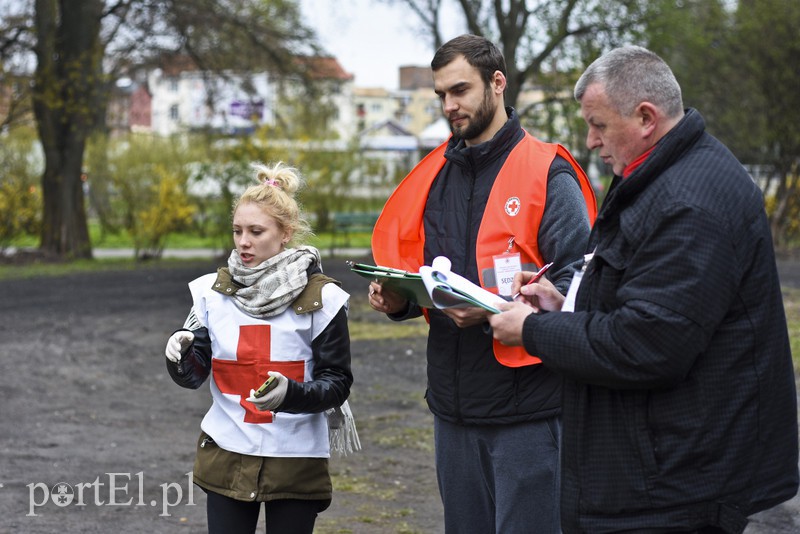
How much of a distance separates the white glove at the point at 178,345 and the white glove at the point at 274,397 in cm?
33

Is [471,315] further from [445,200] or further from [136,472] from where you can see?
[136,472]

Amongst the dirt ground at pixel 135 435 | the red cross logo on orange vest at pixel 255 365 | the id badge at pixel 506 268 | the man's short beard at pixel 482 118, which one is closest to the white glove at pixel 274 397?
the red cross logo on orange vest at pixel 255 365

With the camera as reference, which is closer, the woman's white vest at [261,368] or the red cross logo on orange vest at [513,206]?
the red cross logo on orange vest at [513,206]

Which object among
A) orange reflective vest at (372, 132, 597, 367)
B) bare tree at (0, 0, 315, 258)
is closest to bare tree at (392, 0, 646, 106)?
bare tree at (0, 0, 315, 258)

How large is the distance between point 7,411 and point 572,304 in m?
6.79

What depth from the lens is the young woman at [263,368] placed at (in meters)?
3.75

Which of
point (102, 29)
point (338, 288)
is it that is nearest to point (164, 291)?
point (102, 29)

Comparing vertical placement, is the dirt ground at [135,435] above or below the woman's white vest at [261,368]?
below

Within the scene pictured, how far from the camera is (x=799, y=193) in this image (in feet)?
78.9

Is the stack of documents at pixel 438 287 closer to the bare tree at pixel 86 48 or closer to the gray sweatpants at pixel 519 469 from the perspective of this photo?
the gray sweatpants at pixel 519 469

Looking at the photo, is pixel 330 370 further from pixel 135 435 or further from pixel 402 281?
pixel 135 435

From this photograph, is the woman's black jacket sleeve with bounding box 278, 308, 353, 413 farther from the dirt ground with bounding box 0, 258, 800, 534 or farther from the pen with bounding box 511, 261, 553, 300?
the dirt ground with bounding box 0, 258, 800, 534

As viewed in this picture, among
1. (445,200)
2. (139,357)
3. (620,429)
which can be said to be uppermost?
(445,200)

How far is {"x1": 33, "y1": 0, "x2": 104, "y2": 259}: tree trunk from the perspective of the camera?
20984mm
